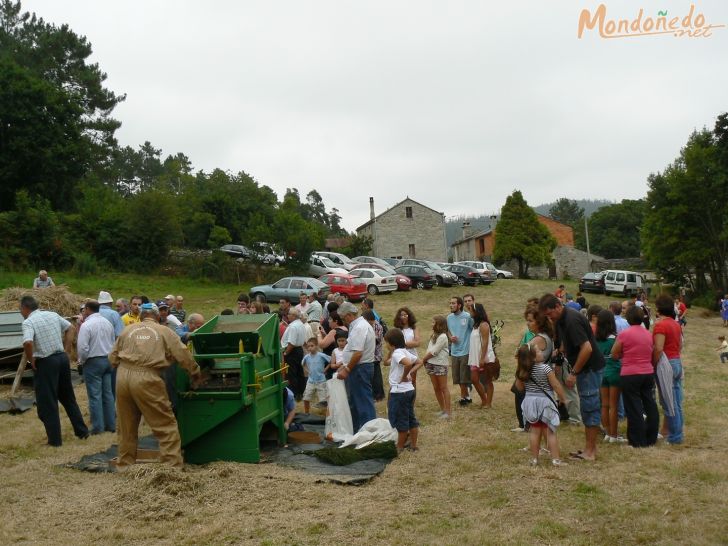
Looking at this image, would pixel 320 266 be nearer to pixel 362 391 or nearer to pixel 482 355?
pixel 482 355

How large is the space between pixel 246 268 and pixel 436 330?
25652 millimetres

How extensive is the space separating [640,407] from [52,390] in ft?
22.3

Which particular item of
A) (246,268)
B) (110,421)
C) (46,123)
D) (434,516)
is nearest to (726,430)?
(434,516)

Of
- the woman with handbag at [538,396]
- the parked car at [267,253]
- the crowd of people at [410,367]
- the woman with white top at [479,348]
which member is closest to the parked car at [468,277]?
the parked car at [267,253]

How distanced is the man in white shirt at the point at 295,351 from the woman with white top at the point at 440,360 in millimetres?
2159

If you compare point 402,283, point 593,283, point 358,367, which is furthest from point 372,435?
point 593,283

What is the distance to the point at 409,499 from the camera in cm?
580

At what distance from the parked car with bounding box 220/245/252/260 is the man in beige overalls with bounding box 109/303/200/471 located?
26458 millimetres

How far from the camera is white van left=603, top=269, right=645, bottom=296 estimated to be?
35.0m

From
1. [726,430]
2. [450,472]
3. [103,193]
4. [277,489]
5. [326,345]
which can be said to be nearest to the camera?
[277,489]

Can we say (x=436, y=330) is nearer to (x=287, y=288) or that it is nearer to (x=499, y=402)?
(x=499, y=402)

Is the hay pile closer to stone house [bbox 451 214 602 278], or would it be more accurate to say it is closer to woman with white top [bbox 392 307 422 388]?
woman with white top [bbox 392 307 422 388]

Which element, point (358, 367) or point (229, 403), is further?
point (358, 367)

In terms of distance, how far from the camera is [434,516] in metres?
5.36
